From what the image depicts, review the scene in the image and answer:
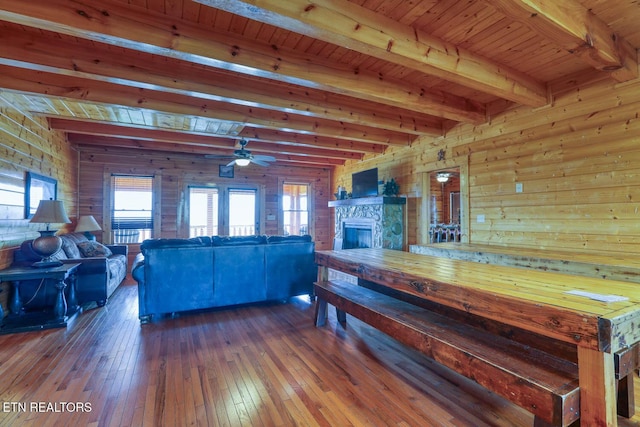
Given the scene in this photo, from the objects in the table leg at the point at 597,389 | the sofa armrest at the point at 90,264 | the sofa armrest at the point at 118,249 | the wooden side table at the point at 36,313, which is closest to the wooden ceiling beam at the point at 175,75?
the wooden side table at the point at 36,313

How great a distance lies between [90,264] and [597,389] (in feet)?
15.8

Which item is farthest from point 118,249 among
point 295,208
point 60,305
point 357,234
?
point 357,234

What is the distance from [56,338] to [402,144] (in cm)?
557

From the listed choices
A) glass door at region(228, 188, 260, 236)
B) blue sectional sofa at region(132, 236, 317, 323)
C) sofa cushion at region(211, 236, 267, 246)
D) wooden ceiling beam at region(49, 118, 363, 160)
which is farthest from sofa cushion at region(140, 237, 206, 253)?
glass door at region(228, 188, 260, 236)

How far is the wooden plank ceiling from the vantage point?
6.69 feet

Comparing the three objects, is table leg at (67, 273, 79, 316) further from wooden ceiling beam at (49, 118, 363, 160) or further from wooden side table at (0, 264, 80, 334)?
wooden ceiling beam at (49, 118, 363, 160)

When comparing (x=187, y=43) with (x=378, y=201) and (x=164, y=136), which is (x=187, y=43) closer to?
(x=164, y=136)

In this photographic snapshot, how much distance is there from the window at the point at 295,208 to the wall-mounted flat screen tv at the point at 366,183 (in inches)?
79.0

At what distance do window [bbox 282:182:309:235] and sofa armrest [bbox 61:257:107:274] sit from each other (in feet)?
15.5

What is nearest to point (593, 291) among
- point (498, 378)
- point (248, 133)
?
point (498, 378)

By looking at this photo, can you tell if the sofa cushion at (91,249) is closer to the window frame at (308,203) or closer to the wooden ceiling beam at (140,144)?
the wooden ceiling beam at (140,144)

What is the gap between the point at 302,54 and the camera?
277 cm

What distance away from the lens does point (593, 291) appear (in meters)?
1.58

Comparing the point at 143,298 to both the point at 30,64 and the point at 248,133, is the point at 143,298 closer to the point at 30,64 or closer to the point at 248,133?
the point at 30,64
